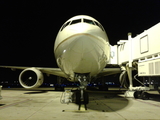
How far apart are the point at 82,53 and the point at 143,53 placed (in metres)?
3.93

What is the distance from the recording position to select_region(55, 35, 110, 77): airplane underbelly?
4777 mm

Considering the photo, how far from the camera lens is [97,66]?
5.79 m

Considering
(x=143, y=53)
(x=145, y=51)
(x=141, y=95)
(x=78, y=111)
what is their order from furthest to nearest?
1. (x=141, y=95)
2. (x=143, y=53)
3. (x=145, y=51)
4. (x=78, y=111)

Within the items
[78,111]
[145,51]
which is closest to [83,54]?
[78,111]

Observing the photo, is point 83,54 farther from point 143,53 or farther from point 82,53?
point 143,53

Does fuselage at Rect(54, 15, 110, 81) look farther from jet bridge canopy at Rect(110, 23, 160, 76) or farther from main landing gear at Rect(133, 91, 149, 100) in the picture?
main landing gear at Rect(133, 91, 149, 100)

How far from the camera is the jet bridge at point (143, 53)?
21.3 ft

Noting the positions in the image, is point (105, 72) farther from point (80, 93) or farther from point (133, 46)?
point (80, 93)

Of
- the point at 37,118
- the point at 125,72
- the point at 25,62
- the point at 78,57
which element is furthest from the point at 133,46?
the point at 25,62

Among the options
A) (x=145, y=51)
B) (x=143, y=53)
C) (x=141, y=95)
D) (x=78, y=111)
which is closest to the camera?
(x=78, y=111)

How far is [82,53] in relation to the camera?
4.95 metres

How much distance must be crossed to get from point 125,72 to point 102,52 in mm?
5424

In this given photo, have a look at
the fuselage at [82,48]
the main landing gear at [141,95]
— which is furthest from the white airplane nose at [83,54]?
the main landing gear at [141,95]

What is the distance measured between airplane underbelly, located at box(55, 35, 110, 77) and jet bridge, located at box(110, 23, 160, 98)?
247cm
